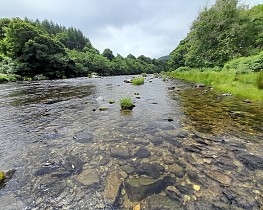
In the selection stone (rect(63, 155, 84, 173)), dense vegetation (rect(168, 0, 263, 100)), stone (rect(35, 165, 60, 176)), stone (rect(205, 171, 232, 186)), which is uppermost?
dense vegetation (rect(168, 0, 263, 100))

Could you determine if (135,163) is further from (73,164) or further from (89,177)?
(73,164)

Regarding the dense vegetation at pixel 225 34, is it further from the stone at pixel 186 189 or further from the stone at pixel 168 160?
the stone at pixel 186 189

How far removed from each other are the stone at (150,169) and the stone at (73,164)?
4.16 ft

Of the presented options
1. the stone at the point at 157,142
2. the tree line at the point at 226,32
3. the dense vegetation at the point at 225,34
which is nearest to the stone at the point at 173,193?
the stone at the point at 157,142

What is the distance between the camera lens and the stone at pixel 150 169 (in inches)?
132

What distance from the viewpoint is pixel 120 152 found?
426cm

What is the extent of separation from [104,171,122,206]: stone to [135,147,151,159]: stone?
2.67 feet

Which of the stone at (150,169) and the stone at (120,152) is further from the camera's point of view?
the stone at (120,152)

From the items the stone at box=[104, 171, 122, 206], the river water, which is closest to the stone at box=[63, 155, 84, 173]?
the river water

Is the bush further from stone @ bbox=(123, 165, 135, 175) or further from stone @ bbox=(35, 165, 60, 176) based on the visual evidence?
stone @ bbox=(35, 165, 60, 176)

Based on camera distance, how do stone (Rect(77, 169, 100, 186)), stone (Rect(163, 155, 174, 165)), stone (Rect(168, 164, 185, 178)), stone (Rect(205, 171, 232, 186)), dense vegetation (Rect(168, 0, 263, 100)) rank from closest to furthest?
stone (Rect(205, 171, 232, 186))
stone (Rect(77, 169, 100, 186))
stone (Rect(168, 164, 185, 178))
stone (Rect(163, 155, 174, 165))
dense vegetation (Rect(168, 0, 263, 100))

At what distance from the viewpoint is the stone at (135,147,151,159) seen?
4.05 meters

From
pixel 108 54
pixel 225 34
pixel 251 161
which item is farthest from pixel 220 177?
pixel 108 54

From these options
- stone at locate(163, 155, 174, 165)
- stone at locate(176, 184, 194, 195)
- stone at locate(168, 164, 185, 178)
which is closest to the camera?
stone at locate(176, 184, 194, 195)
